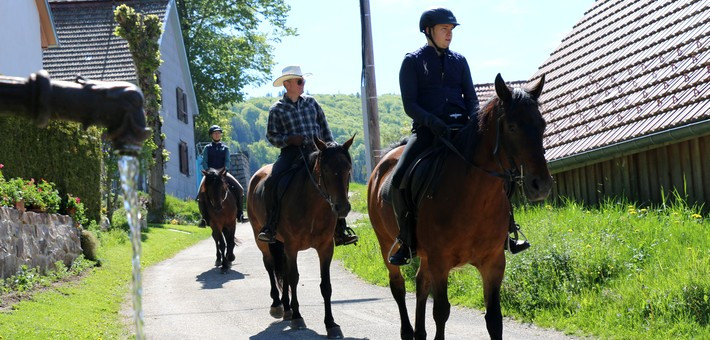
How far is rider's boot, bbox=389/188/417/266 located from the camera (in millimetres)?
8211

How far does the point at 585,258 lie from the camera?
1064 cm

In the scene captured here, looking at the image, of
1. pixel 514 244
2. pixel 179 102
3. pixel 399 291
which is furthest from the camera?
pixel 179 102

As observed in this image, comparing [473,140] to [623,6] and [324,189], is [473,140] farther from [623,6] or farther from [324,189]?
[623,6]

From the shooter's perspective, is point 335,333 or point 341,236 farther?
point 341,236

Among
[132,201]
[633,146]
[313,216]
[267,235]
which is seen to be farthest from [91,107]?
[633,146]

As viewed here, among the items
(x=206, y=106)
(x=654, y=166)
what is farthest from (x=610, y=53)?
(x=206, y=106)

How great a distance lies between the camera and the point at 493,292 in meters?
7.62

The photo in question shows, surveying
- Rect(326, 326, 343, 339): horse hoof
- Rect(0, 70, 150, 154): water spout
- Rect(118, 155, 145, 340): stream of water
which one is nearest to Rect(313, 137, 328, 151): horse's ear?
Rect(326, 326, 343, 339): horse hoof

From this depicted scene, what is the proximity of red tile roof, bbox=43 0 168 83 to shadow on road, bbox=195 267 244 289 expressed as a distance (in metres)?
22.3

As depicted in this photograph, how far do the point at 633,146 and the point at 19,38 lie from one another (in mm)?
18015

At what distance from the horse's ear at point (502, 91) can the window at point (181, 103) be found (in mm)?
39117

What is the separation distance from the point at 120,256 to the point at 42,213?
13.6 ft

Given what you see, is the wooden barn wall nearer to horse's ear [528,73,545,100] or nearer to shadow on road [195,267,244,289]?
horse's ear [528,73,545,100]

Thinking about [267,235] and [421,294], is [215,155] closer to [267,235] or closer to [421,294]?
[267,235]
